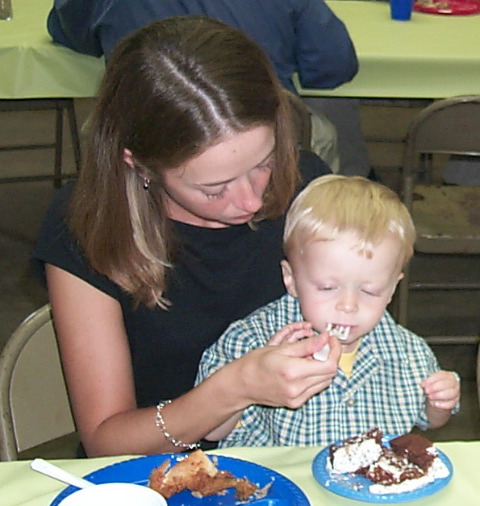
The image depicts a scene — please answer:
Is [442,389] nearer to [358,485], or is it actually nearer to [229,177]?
[358,485]

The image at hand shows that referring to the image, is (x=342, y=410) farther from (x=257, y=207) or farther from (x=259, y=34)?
(x=259, y=34)

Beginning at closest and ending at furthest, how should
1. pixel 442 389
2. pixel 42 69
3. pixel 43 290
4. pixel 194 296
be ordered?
pixel 442 389, pixel 194 296, pixel 42 69, pixel 43 290

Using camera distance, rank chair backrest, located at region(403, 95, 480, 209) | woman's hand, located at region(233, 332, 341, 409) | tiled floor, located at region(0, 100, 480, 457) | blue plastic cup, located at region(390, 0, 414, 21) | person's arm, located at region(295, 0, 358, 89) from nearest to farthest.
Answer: woman's hand, located at region(233, 332, 341, 409) < chair backrest, located at region(403, 95, 480, 209) < person's arm, located at region(295, 0, 358, 89) < tiled floor, located at region(0, 100, 480, 457) < blue plastic cup, located at region(390, 0, 414, 21)

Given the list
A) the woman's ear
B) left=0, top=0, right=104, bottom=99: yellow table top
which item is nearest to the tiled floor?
left=0, top=0, right=104, bottom=99: yellow table top

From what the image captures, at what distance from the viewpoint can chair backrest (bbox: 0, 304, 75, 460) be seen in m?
1.57

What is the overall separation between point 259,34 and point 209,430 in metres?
1.78

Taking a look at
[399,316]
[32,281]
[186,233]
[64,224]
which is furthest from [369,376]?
[32,281]

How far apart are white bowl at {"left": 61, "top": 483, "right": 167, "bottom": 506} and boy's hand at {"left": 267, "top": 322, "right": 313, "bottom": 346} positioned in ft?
1.45

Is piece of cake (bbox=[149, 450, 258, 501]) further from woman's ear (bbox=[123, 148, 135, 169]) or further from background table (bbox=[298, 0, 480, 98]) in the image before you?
background table (bbox=[298, 0, 480, 98])

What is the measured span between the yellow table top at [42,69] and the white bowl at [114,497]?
7.68 ft

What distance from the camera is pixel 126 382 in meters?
1.61

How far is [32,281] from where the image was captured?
4184mm

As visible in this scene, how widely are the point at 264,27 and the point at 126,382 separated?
1.65 metres

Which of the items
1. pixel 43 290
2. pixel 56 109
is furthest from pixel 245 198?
pixel 56 109
